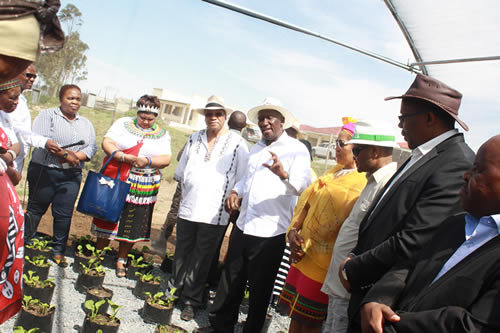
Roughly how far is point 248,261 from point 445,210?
2108mm

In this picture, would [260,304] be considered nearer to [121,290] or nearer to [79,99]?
[121,290]

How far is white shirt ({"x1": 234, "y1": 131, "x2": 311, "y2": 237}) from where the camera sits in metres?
3.84

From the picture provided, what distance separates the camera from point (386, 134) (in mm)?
2928

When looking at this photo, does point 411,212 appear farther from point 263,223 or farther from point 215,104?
point 215,104

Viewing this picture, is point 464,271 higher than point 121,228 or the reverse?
higher

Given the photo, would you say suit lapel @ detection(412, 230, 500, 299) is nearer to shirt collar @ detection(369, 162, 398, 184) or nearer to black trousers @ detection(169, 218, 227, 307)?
shirt collar @ detection(369, 162, 398, 184)

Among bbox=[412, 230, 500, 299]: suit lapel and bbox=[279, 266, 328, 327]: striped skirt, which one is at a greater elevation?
bbox=[412, 230, 500, 299]: suit lapel

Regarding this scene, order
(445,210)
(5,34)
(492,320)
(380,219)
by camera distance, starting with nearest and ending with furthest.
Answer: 1. (5,34)
2. (492,320)
3. (445,210)
4. (380,219)

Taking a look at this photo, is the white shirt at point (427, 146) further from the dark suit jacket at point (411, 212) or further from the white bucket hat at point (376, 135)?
the white bucket hat at point (376, 135)

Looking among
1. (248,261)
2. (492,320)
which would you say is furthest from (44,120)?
(492,320)

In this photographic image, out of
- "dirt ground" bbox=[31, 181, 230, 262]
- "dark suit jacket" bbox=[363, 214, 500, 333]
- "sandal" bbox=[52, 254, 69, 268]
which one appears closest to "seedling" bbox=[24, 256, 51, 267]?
"sandal" bbox=[52, 254, 69, 268]

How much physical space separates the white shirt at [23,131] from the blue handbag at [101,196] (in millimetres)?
634

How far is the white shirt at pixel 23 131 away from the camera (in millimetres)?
4332

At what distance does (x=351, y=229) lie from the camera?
2896mm
